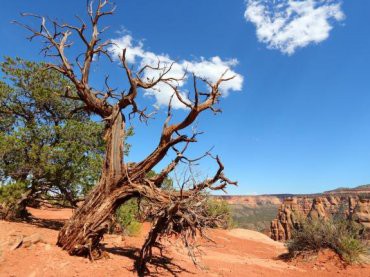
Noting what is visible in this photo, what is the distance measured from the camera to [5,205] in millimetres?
11945

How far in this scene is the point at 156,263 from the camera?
9.34 meters

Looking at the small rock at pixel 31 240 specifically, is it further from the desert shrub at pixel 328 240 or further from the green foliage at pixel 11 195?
the desert shrub at pixel 328 240

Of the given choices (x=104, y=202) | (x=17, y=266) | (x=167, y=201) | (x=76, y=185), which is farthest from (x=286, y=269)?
(x=17, y=266)

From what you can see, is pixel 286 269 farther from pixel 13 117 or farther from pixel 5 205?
pixel 13 117

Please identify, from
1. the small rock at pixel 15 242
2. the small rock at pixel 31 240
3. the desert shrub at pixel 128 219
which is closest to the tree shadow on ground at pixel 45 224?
the desert shrub at pixel 128 219

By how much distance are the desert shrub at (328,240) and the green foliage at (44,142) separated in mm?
9121

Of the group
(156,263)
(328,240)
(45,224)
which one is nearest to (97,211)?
(156,263)

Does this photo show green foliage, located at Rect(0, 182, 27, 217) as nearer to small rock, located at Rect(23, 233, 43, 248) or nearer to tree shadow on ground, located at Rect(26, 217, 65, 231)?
tree shadow on ground, located at Rect(26, 217, 65, 231)

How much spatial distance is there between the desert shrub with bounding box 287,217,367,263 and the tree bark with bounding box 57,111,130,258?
8955mm

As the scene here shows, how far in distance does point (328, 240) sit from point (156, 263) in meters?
7.79

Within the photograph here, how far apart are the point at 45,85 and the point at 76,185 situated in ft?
14.8

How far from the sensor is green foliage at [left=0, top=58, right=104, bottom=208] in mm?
11750

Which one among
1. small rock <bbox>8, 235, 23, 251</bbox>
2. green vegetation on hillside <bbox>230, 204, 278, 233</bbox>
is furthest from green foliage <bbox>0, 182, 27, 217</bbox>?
green vegetation on hillside <bbox>230, 204, 278, 233</bbox>

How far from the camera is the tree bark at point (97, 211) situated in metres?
8.15
